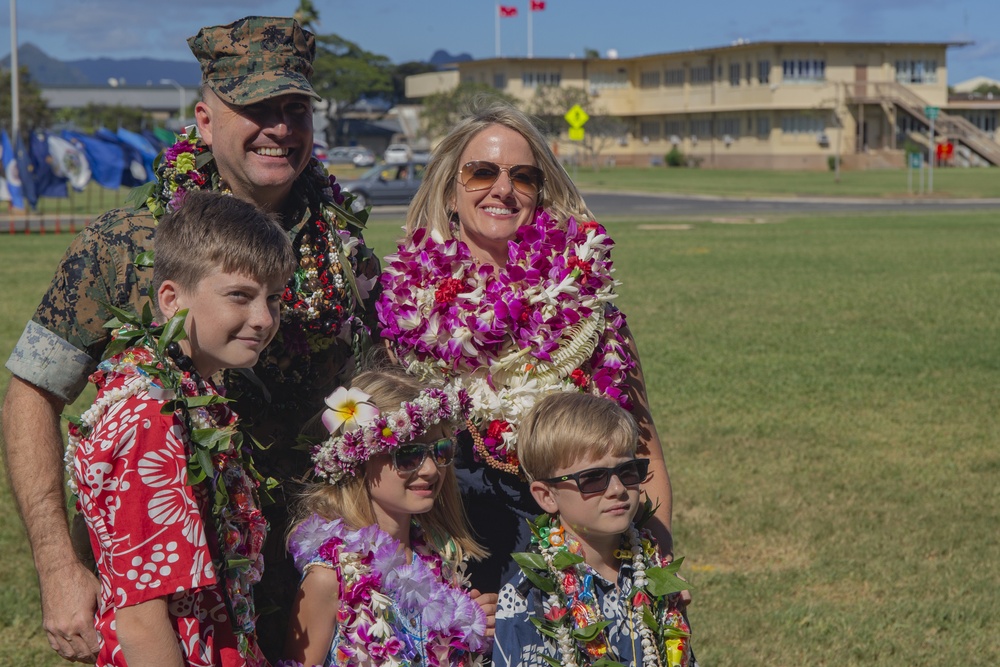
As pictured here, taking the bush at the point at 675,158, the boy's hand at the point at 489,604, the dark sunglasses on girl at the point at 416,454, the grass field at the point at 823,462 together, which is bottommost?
the grass field at the point at 823,462

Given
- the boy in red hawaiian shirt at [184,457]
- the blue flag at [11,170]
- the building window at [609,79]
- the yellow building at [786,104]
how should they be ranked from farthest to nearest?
the building window at [609,79] → the yellow building at [786,104] → the blue flag at [11,170] → the boy in red hawaiian shirt at [184,457]

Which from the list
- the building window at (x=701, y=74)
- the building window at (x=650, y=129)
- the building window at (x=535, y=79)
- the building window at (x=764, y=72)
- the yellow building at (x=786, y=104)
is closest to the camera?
the yellow building at (x=786, y=104)

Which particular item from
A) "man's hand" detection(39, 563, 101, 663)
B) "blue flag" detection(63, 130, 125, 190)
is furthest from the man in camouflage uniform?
"blue flag" detection(63, 130, 125, 190)

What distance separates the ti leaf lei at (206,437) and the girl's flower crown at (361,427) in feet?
1.18

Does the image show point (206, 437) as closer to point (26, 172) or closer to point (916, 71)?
point (26, 172)

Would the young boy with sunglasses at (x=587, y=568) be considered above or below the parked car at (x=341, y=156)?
below

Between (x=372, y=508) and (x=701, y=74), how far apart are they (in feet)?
261

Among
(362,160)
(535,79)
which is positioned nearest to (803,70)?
(535,79)

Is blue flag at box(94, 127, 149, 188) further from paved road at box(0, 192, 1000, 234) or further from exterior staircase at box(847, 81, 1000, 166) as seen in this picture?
exterior staircase at box(847, 81, 1000, 166)

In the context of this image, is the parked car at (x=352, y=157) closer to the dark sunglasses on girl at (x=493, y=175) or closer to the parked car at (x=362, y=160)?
the parked car at (x=362, y=160)

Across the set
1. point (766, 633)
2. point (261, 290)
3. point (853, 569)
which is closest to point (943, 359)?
point (853, 569)

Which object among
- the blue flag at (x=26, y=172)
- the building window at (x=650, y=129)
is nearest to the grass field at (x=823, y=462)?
the blue flag at (x=26, y=172)

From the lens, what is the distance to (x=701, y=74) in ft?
260

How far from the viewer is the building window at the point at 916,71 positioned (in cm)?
7644
